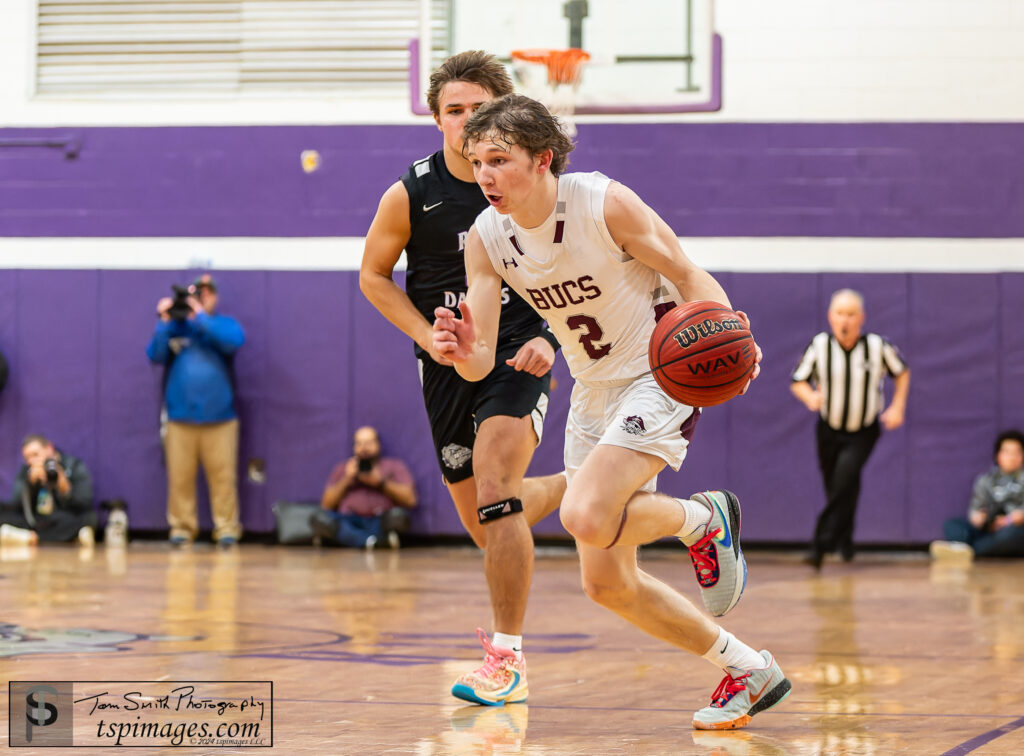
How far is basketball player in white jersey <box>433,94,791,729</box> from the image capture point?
14.1ft

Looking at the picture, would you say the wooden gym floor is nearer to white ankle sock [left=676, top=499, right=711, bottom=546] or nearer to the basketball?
white ankle sock [left=676, top=499, right=711, bottom=546]

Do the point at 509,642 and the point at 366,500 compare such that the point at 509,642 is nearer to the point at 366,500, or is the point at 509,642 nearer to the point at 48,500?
the point at 366,500

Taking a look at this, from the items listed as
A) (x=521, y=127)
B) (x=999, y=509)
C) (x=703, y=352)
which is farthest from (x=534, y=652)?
(x=999, y=509)

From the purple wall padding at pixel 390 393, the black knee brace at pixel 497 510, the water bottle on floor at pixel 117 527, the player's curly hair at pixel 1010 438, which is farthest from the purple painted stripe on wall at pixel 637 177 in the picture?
the black knee brace at pixel 497 510

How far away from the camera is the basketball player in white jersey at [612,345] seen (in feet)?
14.1

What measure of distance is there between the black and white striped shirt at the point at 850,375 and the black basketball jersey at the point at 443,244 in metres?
6.23

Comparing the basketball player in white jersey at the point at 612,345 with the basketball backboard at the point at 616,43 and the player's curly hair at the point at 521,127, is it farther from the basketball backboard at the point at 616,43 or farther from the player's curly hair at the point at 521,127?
the basketball backboard at the point at 616,43

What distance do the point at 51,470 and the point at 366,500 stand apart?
273 cm

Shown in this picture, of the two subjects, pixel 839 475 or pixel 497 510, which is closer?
pixel 497 510

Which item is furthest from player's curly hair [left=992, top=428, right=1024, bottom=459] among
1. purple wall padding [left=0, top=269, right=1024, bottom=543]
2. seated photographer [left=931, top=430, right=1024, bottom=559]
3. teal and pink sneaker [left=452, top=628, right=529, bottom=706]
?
teal and pink sneaker [left=452, top=628, right=529, bottom=706]

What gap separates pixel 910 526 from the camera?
1223 centimetres

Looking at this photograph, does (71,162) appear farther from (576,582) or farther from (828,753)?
(828,753)

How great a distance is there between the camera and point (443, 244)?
5.34m

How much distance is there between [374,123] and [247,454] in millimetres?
3202
